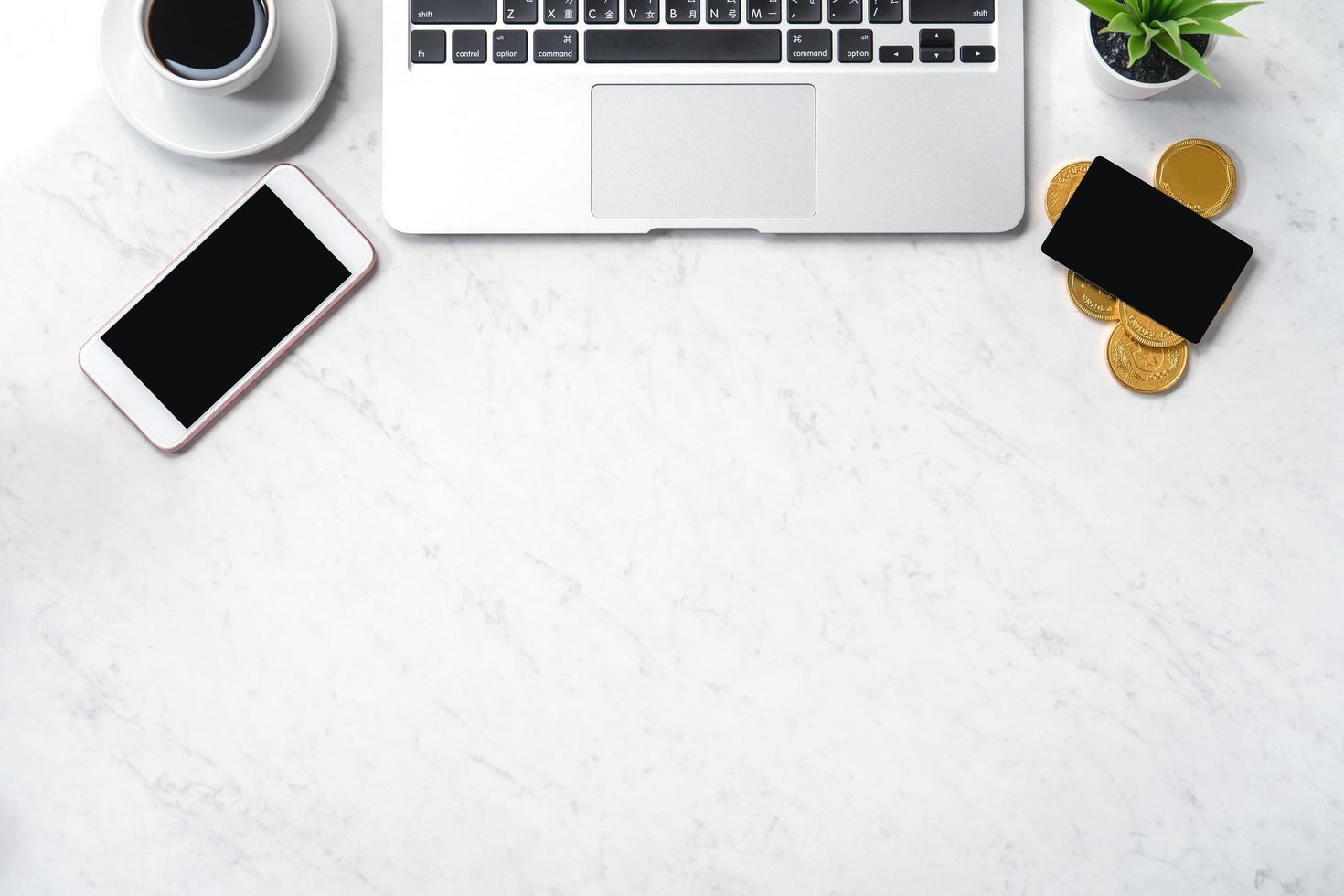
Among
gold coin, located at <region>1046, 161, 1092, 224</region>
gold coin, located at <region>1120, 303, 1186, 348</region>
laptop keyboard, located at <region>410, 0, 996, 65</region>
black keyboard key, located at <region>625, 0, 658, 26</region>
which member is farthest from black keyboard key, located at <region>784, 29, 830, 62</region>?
gold coin, located at <region>1120, 303, 1186, 348</region>

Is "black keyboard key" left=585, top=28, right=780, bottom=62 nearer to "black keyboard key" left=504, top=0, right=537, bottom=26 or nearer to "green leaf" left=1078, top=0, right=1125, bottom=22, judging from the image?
"black keyboard key" left=504, top=0, right=537, bottom=26

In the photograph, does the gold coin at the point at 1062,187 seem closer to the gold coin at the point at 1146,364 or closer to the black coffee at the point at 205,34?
the gold coin at the point at 1146,364

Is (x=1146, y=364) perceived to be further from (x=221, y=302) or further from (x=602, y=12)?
(x=221, y=302)

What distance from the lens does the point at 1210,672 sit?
2.39ft

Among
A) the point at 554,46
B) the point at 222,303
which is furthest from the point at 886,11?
the point at 222,303

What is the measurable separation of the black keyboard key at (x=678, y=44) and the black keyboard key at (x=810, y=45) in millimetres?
10

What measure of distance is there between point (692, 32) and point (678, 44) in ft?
0.04

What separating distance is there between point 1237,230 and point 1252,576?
27 centimetres

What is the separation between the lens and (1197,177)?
2.39ft

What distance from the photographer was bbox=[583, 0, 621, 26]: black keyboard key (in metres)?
0.70

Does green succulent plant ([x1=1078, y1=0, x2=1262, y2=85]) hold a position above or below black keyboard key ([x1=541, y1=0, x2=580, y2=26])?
below

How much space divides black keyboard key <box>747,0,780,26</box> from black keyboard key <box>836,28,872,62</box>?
5 cm

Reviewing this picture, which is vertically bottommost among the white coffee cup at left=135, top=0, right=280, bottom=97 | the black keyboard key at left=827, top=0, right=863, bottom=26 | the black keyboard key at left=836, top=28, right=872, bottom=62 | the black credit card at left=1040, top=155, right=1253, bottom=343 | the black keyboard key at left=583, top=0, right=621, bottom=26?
the black credit card at left=1040, top=155, right=1253, bottom=343

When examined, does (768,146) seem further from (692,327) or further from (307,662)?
(307,662)
